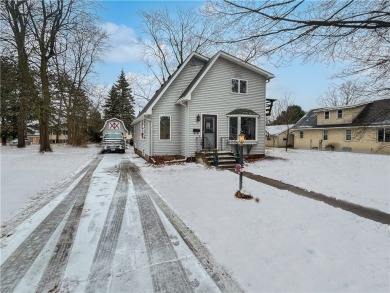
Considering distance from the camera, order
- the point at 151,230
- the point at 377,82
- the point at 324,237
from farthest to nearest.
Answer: the point at 377,82 → the point at 151,230 → the point at 324,237

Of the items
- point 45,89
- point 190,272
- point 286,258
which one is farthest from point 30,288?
point 45,89

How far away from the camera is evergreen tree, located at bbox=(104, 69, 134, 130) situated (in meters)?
44.9

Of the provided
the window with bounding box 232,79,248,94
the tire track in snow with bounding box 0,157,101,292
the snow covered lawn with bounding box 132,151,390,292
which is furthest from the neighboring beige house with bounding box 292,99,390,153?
the tire track in snow with bounding box 0,157,101,292

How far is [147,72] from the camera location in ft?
94.4

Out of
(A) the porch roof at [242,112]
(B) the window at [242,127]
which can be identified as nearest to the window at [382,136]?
(B) the window at [242,127]

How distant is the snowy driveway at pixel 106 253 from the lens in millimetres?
2605

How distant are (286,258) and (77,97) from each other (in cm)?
2122

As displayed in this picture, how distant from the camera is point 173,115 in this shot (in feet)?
45.7

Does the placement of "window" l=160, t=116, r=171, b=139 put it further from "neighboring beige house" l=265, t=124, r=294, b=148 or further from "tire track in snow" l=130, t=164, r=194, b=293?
"neighboring beige house" l=265, t=124, r=294, b=148

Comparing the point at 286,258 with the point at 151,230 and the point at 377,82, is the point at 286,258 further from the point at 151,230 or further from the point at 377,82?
the point at 377,82

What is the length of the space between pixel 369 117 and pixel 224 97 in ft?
29.2

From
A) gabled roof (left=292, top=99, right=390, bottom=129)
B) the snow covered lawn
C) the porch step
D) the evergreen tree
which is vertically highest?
the evergreen tree

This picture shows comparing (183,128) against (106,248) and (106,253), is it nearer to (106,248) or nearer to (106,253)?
(106,248)

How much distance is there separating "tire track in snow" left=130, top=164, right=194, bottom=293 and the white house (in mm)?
8372
